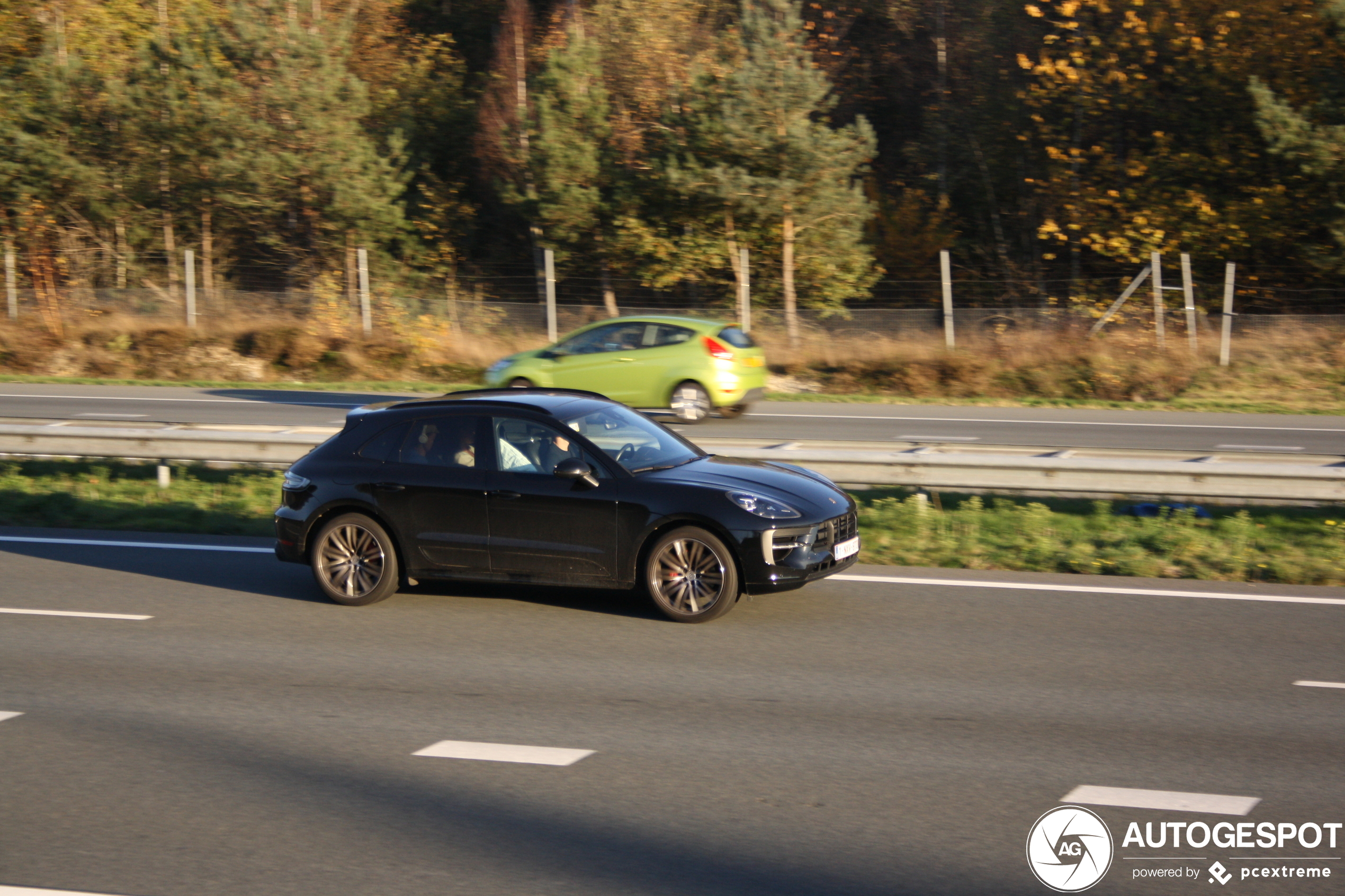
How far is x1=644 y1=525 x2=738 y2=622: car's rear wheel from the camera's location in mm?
8055

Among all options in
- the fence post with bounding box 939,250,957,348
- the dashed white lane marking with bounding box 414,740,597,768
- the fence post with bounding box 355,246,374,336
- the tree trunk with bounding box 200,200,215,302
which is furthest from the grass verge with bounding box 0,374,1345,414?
the dashed white lane marking with bounding box 414,740,597,768

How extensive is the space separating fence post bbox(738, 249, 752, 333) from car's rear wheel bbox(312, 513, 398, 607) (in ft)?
60.2

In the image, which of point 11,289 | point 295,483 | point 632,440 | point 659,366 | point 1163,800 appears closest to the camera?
point 1163,800

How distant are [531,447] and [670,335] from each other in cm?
1082

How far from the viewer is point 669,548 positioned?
8.14 m

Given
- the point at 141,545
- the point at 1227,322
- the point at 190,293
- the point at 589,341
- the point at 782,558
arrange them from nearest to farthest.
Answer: the point at 782,558 → the point at 141,545 → the point at 589,341 → the point at 1227,322 → the point at 190,293

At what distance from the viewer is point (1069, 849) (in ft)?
15.3

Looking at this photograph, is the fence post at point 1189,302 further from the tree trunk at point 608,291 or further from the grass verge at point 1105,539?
the grass verge at point 1105,539

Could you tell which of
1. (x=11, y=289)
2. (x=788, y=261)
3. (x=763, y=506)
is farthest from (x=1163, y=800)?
(x=11, y=289)

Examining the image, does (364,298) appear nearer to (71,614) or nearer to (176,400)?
(176,400)

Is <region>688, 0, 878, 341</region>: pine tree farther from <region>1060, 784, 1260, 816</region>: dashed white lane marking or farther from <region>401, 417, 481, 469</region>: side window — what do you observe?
<region>1060, 784, 1260, 816</region>: dashed white lane marking

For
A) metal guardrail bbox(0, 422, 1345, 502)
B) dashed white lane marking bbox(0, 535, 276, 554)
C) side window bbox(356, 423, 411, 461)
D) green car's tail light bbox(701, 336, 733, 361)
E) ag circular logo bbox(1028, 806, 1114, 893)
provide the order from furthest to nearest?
green car's tail light bbox(701, 336, 733, 361) → dashed white lane marking bbox(0, 535, 276, 554) → metal guardrail bbox(0, 422, 1345, 502) → side window bbox(356, 423, 411, 461) → ag circular logo bbox(1028, 806, 1114, 893)

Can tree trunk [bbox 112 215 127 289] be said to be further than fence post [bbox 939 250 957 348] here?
Yes

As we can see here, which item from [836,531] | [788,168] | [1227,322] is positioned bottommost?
Answer: [836,531]
